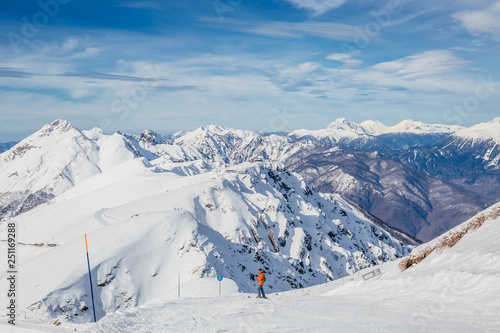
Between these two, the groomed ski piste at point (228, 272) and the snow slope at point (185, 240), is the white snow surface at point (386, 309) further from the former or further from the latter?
the snow slope at point (185, 240)

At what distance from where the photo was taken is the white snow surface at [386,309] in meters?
14.1

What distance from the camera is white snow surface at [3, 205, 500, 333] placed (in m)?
14.1

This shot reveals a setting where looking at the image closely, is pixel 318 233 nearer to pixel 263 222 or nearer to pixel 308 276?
pixel 263 222

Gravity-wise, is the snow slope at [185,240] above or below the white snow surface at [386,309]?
above

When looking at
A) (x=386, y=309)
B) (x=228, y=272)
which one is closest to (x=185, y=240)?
(x=228, y=272)

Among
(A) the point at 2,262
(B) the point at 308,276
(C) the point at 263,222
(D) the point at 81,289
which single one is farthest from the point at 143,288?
(C) the point at 263,222

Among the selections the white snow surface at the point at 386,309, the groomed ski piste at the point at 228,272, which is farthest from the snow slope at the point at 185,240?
the white snow surface at the point at 386,309

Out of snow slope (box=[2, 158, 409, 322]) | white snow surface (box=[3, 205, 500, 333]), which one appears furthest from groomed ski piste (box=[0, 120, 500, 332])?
snow slope (box=[2, 158, 409, 322])

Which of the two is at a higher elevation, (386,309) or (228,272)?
(228,272)

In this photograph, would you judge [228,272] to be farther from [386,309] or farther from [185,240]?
[386,309]

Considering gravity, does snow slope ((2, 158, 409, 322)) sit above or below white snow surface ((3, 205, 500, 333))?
above

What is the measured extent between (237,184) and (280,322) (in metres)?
115

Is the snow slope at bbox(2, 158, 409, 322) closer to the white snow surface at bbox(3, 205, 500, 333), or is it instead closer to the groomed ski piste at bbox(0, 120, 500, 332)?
the groomed ski piste at bbox(0, 120, 500, 332)

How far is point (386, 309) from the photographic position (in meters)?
16.5
